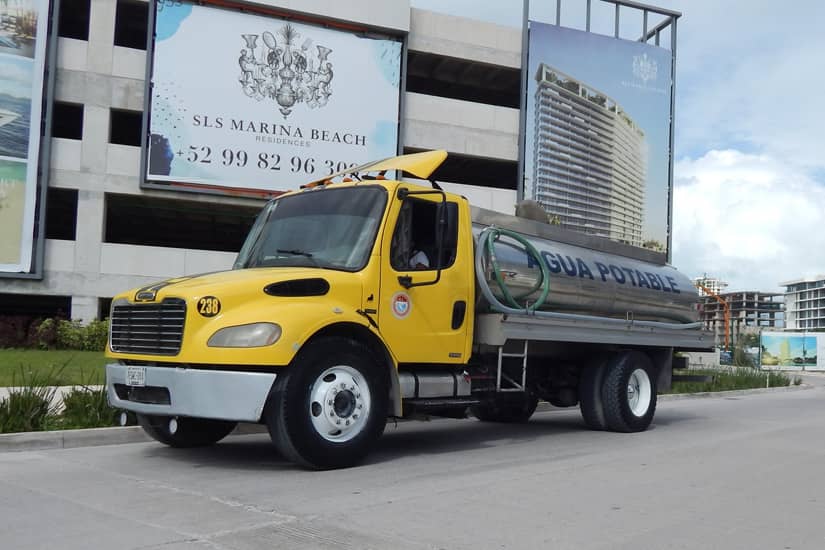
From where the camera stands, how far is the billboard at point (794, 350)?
53.1 m

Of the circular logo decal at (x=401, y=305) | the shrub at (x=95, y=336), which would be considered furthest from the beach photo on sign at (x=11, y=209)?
the circular logo decal at (x=401, y=305)

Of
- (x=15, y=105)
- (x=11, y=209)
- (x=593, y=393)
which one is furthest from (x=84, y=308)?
(x=593, y=393)

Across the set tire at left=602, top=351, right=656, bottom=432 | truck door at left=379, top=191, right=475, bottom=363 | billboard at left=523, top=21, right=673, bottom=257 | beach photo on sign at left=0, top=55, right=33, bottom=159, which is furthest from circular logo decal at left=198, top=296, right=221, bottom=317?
billboard at left=523, top=21, right=673, bottom=257

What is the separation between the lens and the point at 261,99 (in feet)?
95.9

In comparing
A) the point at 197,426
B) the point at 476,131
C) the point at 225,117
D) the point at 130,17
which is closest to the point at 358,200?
the point at 197,426

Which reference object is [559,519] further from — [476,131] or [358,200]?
[476,131]

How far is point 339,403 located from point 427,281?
1.64 m

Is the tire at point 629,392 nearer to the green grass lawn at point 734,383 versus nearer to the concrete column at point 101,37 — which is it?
the green grass lawn at point 734,383

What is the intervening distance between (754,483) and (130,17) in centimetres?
3112

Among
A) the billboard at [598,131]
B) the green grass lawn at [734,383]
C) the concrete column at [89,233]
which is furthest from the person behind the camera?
the billboard at [598,131]

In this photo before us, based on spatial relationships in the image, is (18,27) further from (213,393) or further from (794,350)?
(794,350)

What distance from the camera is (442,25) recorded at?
33.2 m

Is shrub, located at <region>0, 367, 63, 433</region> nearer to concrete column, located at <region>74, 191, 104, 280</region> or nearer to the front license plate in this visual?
the front license plate

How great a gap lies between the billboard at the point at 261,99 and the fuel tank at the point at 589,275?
1883 centimetres
